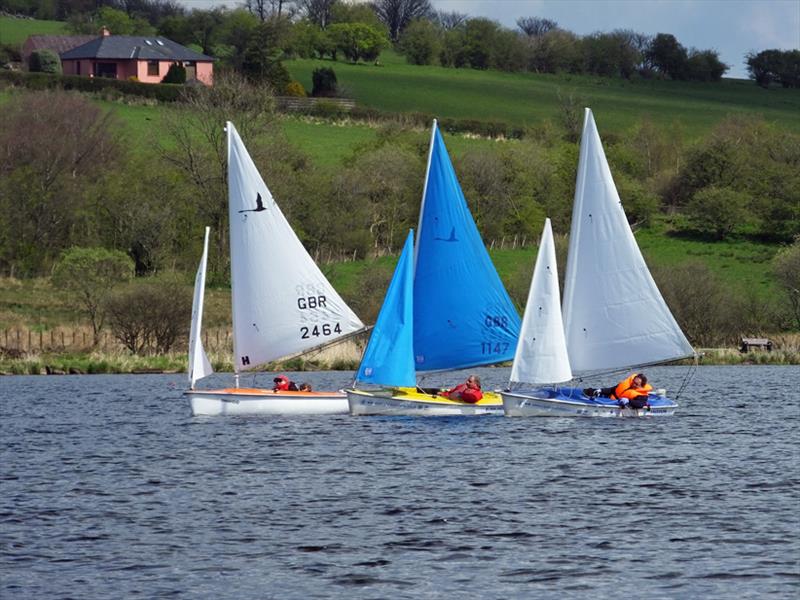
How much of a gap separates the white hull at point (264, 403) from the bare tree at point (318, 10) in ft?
511

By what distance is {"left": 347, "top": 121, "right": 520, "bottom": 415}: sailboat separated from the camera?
135ft

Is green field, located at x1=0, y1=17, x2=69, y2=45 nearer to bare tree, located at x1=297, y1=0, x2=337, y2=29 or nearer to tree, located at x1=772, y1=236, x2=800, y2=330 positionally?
bare tree, located at x1=297, y1=0, x2=337, y2=29

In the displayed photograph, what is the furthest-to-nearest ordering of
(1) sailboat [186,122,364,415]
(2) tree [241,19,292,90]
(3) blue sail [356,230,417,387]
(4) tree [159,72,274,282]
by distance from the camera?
(2) tree [241,19,292,90] → (4) tree [159,72,274,282] → (1) sailboat [186,122,364,415] → (3) blue sail [356,230,417,387]

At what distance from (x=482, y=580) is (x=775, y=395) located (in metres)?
32.5

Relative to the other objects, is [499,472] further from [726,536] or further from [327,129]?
[327,129]

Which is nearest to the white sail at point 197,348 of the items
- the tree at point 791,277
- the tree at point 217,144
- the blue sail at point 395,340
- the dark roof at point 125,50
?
the blue sail at point 395,340

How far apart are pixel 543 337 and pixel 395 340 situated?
4002 mm

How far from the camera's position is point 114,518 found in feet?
90.4

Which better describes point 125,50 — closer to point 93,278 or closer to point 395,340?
point 93,278

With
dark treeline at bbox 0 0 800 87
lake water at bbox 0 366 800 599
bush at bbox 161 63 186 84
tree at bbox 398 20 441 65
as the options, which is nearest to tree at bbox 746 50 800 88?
dark treeline at bbox 0 0 800 87

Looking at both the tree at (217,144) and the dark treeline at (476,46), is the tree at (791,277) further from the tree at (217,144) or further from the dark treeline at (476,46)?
the dark treeline at (476,46)

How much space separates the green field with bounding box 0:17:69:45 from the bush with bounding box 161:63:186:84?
89.0ft

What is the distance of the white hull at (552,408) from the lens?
4131 centimetres

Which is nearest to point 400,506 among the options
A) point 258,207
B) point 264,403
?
point 264,403
